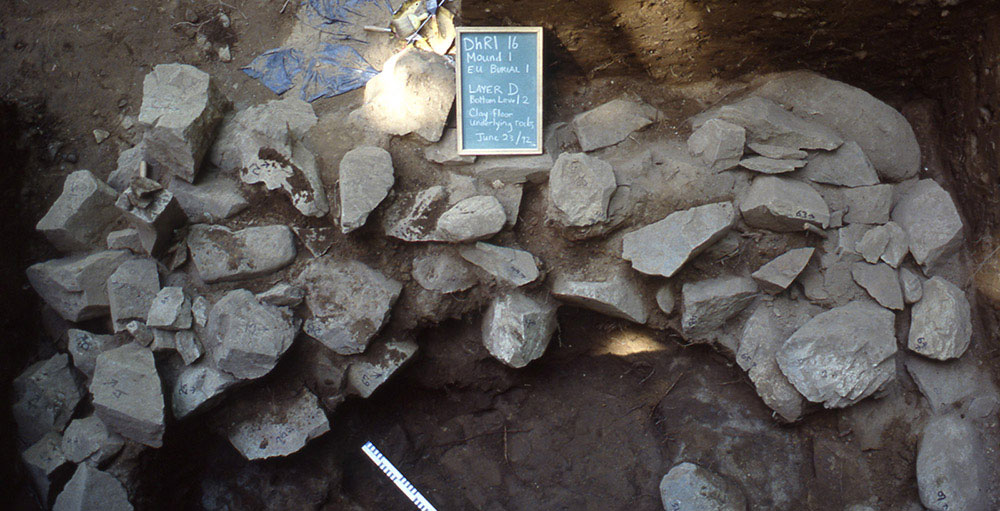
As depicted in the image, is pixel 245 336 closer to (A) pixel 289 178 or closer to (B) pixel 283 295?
(B) pixel 283 295

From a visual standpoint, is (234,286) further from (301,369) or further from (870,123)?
(870,123)

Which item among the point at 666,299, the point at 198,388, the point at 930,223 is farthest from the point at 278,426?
the point at 930,223

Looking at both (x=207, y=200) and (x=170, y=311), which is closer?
(x=170, y=311)

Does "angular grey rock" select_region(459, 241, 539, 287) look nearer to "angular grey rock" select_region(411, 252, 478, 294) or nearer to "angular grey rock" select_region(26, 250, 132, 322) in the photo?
"angular grey rock" select_region(411, 252, 478, 294)

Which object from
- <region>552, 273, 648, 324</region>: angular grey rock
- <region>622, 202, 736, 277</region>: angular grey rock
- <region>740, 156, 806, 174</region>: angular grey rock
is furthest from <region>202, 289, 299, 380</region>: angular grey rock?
<region>740, 156, 806, 174</region>: angular grey rock

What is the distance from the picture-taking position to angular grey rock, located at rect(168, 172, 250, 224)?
2.95m

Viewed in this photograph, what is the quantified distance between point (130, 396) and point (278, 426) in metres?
0.58

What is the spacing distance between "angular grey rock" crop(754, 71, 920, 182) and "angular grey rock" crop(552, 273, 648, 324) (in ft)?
3.52

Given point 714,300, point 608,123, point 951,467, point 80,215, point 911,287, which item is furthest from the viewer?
point 608,123

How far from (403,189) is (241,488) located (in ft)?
4.87

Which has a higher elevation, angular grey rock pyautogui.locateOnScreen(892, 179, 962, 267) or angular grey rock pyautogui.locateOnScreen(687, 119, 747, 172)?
angular grey rock pyautogui.locateOnScreen(687, 119, 747, 172)

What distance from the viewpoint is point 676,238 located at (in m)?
2.83

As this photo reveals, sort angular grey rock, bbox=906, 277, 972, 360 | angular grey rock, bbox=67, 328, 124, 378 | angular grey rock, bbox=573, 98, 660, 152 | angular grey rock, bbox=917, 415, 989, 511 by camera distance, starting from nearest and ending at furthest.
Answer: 1. angular grey rock, bbox=917, 415, 989, 511
2. angular grey rock, bbox=906, 277, 972, 360
3. angular grey rock, bbox=67, 328, 124, 378
4. angular grey rock, bbox=573, 98, 660, 152

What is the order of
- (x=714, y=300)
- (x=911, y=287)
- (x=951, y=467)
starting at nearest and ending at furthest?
1. (x=951, y=467)
2. (x=911, y=287)
3. (x=714, y=300)
